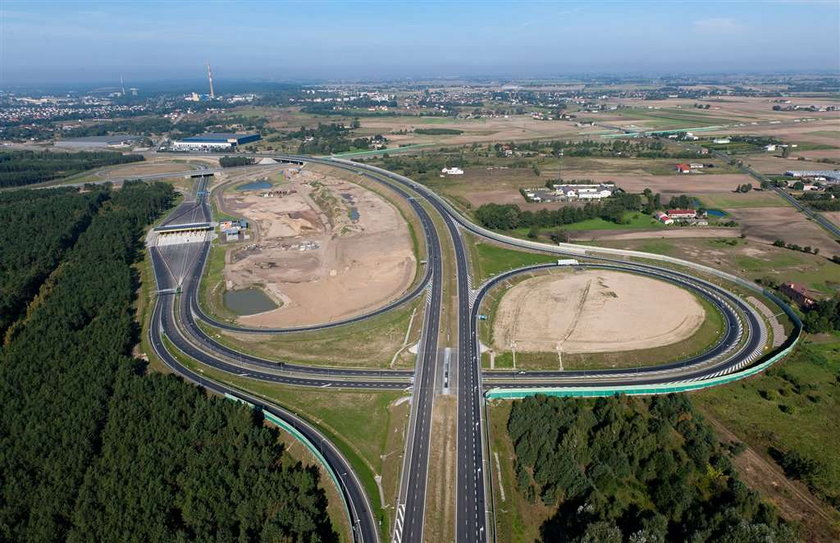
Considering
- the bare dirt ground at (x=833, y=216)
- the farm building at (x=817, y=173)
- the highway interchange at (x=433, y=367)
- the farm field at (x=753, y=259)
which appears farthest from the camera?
the farm building at (x=817, y=173)

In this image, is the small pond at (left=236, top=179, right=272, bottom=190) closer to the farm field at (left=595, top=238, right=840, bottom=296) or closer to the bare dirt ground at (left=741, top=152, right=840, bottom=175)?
the farm field at (left=595, top=238, right=840, bottom=296)

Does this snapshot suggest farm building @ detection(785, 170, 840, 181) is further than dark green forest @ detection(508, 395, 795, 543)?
Yes

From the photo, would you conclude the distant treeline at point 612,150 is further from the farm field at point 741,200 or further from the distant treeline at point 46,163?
the distant treeline at point 46,163

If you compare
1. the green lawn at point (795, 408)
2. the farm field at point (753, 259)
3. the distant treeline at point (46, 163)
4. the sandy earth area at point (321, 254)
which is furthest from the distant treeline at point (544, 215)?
the distant treeline at point (46, 163)

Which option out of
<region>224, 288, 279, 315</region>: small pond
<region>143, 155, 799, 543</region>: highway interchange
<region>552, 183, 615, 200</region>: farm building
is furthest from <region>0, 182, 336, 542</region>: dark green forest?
<region>552, 183, 615, 200</region>: farm building

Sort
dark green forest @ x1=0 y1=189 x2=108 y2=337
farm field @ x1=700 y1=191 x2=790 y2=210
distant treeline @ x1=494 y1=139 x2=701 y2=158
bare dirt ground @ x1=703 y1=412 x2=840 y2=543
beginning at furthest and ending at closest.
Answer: distant treeline @ x1=494 y1=139 x2=701 y2=158 < farm field @ x1=700 y1=191 x2=790 y2=210 < dark green forest @ x1=0 y1=189 x2=108 y2=337 < bare dirt ground @ x1=703 y1=412 x2=840 y2=543

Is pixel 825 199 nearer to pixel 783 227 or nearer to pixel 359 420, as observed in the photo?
pixel 783 227

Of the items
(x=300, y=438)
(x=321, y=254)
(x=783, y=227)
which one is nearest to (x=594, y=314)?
(x=300, y=438)
